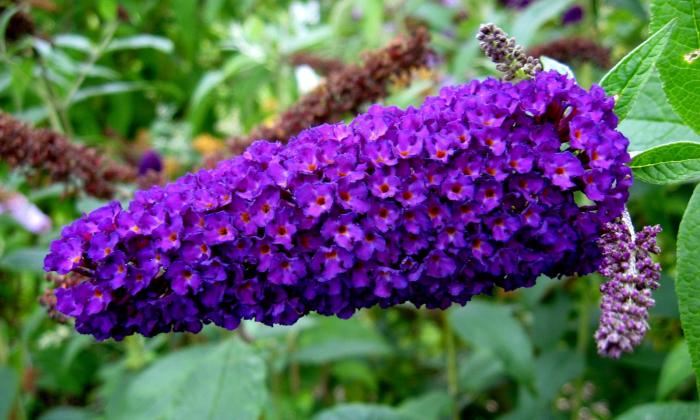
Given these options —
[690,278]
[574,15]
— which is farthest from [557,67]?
[574,15]

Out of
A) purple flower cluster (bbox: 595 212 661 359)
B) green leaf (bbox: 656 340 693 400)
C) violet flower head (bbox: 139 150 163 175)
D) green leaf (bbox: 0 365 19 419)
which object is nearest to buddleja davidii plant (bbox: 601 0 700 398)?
purple flower cluster (bbox: 595 212 661 359)

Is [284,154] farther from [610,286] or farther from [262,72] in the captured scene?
[262,72]

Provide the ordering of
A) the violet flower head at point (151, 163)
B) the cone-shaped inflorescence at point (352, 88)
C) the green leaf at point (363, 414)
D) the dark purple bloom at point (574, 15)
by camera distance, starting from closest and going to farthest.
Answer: the cone-shaped inflorescence at point (352, 88), the green leaf at point (363, 414), the violet flower head at point (151, 163), the dark purple bloom at point (574, 15)

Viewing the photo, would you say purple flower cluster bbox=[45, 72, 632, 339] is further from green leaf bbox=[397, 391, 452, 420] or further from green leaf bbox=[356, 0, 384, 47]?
green leaf bbox=[356, 0, 384, 47]

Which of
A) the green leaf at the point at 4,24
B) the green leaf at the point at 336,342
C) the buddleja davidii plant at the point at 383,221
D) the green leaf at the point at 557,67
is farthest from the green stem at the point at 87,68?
the green leaf at the point at 557,67

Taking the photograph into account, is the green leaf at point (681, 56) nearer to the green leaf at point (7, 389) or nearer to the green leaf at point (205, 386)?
the green leaf at point (205, 386)

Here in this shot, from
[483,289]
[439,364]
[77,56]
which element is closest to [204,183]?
[483,289]
